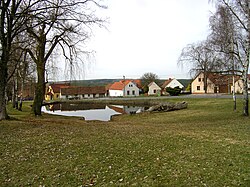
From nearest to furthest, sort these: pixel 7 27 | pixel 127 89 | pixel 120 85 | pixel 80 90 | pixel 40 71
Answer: pixel 7 27 → pixel 40 71 → pixel 127 89 → pixel 80 90 → pixel 120 85

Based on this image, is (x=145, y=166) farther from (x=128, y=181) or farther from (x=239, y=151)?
(x=239, y=151)

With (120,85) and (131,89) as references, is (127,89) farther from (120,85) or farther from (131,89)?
(120,85)

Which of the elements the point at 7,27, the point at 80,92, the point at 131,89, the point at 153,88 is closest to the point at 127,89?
the point at 131,89

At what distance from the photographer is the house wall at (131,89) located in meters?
82.2

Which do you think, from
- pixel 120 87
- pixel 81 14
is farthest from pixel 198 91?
pixel 81 14

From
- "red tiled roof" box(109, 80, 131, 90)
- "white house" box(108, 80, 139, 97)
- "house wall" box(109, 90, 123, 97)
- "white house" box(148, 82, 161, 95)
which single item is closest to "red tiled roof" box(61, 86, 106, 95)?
"house wall" box(109, 90, 123, 97)

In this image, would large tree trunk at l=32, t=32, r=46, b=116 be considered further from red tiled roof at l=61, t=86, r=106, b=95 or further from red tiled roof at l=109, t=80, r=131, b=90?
red tiled roof at l=61, t=86, r=106, b=95

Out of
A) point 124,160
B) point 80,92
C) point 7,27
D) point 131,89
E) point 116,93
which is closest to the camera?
point 124,160

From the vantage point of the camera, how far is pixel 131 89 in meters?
82.9

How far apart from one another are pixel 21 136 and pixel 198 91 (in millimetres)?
64589

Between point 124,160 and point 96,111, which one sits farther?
point 96,111

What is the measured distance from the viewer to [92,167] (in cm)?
617

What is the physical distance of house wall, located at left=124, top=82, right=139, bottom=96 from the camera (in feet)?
270

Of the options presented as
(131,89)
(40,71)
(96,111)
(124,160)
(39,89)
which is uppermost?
(40,71)
